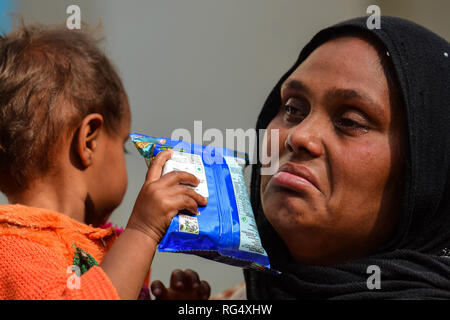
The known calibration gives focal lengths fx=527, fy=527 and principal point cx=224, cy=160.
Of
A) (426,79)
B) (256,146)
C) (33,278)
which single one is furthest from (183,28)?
(33,278)

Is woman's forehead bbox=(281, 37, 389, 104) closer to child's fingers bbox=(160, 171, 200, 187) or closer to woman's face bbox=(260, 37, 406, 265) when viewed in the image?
woman's face bbox=(260, 37, 406, 265)

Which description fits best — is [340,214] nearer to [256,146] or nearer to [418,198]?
[418,198]

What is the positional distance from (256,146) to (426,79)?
0.60 meters

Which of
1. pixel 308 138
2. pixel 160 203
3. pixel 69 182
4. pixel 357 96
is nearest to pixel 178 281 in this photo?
pixel 69 182

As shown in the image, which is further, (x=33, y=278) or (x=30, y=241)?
(x=30, y=241)

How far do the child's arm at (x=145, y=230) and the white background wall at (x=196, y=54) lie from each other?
1.87 meters

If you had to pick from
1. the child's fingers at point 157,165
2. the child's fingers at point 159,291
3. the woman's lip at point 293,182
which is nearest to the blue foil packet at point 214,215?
the child's fingers at point 157,165

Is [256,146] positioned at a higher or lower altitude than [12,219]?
higher

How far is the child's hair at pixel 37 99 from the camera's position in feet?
5.01

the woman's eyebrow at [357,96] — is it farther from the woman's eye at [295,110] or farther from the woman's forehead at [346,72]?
the woman's eye at [295,110]

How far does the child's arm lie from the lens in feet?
3.94
